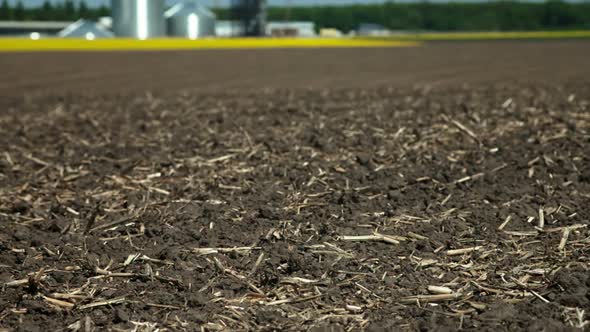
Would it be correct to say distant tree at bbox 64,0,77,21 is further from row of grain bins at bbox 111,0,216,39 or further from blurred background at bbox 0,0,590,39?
row of grain bins at bbox 111,0,216,39

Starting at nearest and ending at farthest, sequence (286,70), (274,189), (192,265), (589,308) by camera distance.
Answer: (589,308) < (192,265) < (274,189) < (286,70)

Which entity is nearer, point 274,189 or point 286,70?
point 274,189

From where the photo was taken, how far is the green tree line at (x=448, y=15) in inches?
3553

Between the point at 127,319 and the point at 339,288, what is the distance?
1.32 metres

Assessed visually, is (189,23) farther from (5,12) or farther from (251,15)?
(5,12)

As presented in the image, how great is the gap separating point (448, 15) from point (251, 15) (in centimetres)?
2927

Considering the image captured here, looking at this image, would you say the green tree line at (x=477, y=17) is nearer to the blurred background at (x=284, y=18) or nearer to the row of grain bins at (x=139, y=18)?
the blurred background at (x=284, y=18)

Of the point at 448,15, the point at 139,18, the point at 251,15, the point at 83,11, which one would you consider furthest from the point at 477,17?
the point at 83,11

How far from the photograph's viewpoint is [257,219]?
272 inches

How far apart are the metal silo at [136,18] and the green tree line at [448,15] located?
27163 millimetres

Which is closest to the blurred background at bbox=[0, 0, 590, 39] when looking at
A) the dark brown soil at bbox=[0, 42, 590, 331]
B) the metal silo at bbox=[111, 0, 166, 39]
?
the metal silo at bbox=[111, 0, 166, 39]

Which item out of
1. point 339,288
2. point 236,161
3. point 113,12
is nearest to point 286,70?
point 236,161

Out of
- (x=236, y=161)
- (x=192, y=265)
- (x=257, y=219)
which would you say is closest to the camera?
(x=192, y=265)

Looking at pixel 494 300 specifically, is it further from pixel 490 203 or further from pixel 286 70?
pixel 286 70
